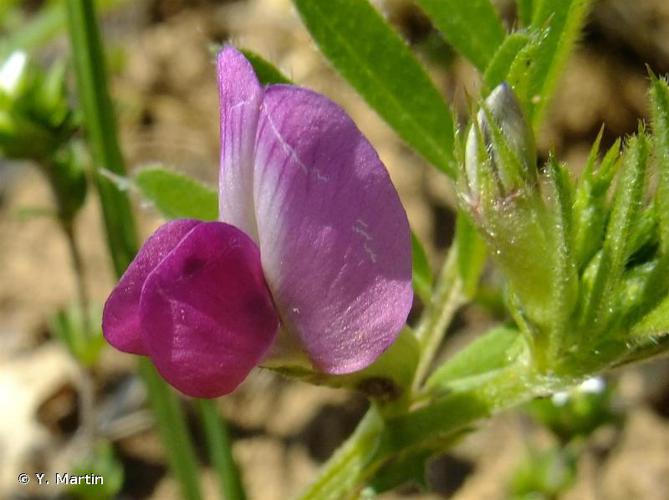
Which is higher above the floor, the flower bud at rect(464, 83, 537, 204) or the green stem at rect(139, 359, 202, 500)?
the flower bud at rect(464, 83, 537, 204)

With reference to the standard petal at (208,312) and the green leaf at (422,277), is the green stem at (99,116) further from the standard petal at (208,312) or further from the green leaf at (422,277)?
the standard petal at (208,312)

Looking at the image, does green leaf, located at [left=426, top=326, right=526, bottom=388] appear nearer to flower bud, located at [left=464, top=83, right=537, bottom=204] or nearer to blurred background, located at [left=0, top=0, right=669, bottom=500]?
flower bud, located at [left=464, top=83, right=537, bottom=204]

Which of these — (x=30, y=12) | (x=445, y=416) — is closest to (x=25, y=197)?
(x=30, y=12)

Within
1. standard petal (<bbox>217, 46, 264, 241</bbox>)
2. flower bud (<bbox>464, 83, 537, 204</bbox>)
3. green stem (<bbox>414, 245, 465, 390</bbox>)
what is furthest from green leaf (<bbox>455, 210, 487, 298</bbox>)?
standard petal (<bbox>217, 46, 264, 241</bbox>)

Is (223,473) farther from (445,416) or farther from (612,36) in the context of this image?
(612,36)

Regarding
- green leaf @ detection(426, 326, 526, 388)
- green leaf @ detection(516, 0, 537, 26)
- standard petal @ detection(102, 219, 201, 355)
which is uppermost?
standard petal @ detection(102, 219, 201, 355)

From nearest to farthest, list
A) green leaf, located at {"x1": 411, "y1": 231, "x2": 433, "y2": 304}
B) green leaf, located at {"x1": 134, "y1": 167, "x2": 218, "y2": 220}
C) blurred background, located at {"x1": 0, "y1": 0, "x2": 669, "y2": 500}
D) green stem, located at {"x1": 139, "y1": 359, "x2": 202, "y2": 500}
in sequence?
green leaf, located at {"x1": 134, "y1": 167, "x2": 218, "y2": 220}
green leaf, located at {"x1": 411, "y1": 231, "x2": 433, "y2": 304}
green stem, located at {"x1": 139, "y1": 359, "x2": 202, "y2": 500}
blurred background, located at {"x1": 0, "y1": 0, "x2": 669, "y2": 500}
